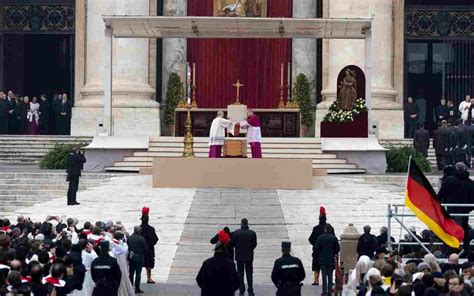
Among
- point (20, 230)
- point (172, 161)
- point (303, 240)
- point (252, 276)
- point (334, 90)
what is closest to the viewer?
point (20, 230)

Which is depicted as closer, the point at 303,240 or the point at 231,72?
the point at 303,240

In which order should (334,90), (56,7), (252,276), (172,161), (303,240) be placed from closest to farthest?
1. (252,276)
2. (303,240)
3. (172,161)
4. (334,90)
5. (56,7)

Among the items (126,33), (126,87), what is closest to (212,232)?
(126,33)

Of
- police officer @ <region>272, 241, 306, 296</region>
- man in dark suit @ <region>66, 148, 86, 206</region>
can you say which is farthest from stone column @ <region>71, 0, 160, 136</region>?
police officer @ <region>272, 241, 306, 296</region>

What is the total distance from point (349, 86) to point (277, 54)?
22.2 ft

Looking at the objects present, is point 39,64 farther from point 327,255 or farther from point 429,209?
point 429,209

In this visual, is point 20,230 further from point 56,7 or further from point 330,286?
point 56,7

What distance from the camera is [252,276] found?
27891 mm

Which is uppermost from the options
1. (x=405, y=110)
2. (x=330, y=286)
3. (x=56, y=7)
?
(x=56, y=7)

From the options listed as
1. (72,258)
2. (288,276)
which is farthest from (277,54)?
(72,258)

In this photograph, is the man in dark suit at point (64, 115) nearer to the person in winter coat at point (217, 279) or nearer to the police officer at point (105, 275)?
the police officer at point (105, 275)

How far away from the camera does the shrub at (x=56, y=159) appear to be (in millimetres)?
44531

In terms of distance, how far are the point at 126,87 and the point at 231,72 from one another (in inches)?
174

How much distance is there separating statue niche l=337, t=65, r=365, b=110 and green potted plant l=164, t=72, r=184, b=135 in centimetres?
684
